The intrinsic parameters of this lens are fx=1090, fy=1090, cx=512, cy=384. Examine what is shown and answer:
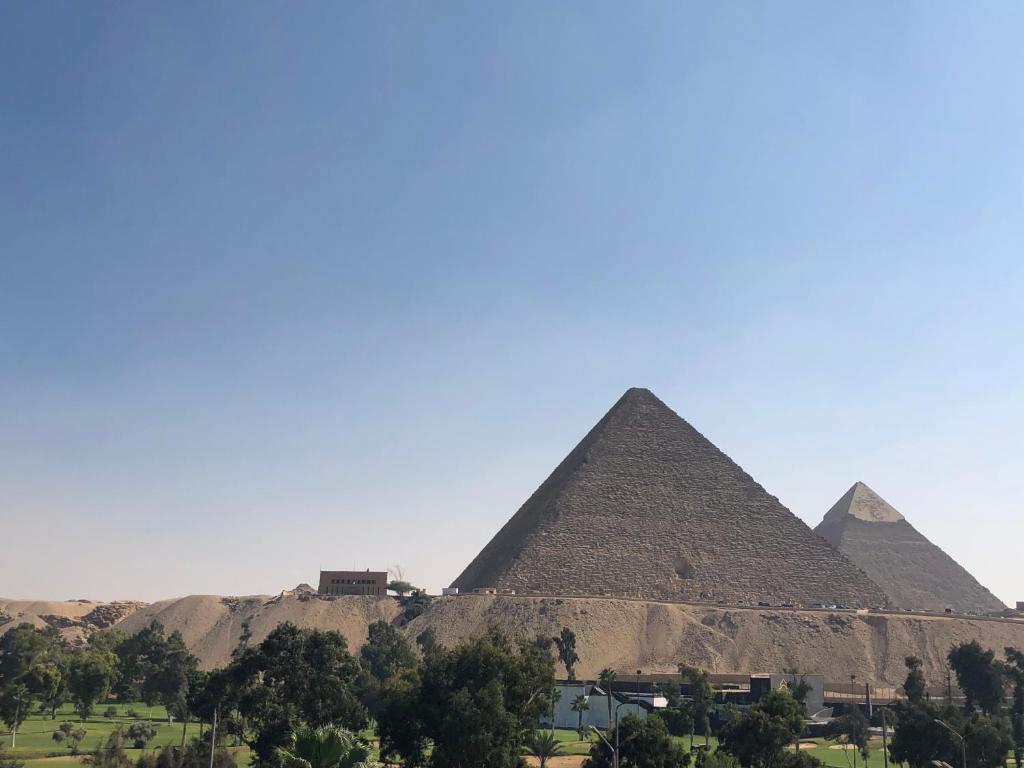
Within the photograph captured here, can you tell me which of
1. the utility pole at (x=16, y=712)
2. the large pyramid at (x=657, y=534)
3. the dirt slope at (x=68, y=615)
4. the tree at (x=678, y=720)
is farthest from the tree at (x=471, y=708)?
the dirt slope at (x=68, y=615)

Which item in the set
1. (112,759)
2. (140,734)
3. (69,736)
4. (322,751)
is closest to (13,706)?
(69,736)

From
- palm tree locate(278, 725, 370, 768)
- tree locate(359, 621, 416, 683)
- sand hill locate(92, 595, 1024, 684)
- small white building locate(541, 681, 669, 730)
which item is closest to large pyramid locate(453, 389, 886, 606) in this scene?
sand hill locate(92, 595, 1024, 684)

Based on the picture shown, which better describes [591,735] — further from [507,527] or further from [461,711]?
[507,527]

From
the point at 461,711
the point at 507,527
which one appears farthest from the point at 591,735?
the point at 507,527

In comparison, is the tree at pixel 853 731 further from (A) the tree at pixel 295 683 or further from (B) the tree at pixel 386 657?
(B) the tree at pixel 386 657

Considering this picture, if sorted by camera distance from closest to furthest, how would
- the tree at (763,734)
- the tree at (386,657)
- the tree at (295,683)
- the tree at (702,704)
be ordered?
the tree at (763,734) < the tree at (295,683) < the tree at (702,704) < the tree at (386,657)

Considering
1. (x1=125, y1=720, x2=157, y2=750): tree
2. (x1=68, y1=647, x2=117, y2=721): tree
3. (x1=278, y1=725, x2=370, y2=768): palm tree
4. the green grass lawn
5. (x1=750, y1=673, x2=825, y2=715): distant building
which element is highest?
(x1=750, y1=673, x2=825, y2=715): distant building

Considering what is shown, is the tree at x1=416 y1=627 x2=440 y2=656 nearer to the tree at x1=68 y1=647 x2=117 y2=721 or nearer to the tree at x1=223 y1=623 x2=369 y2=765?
the tree at x1=68 y1=647 x2=117 y2=721
